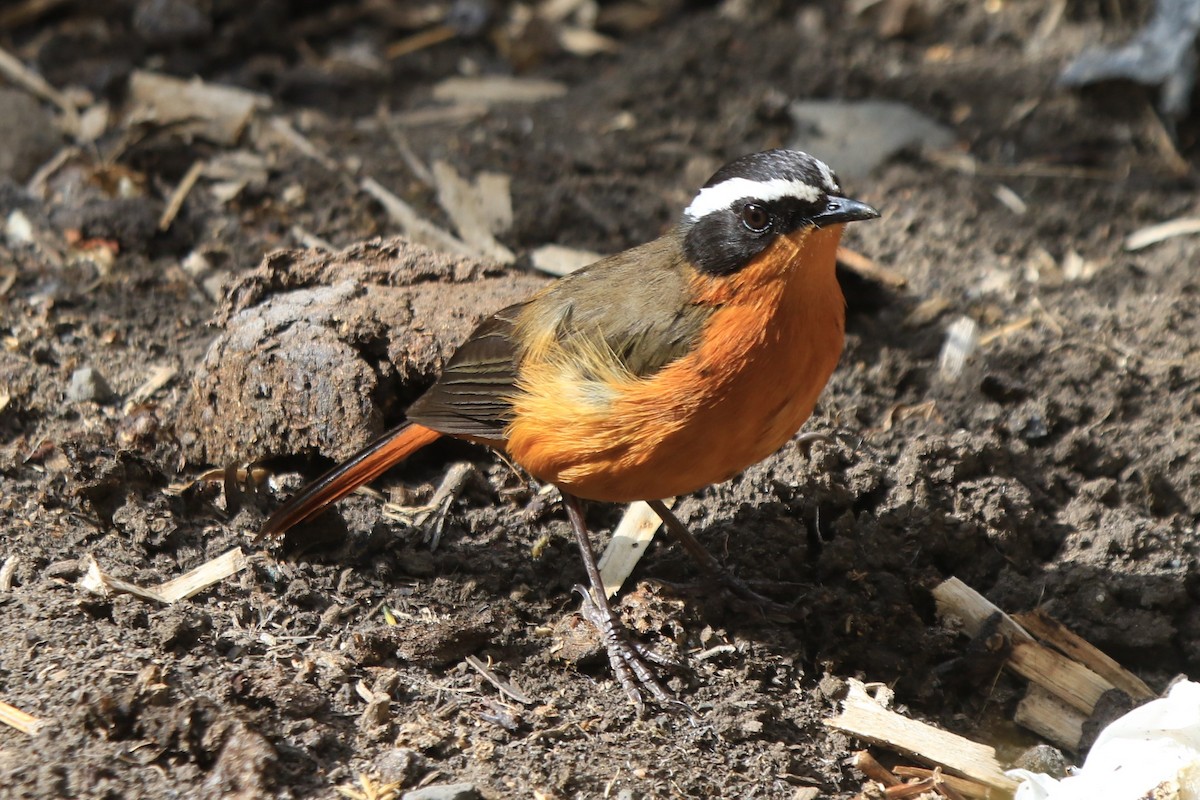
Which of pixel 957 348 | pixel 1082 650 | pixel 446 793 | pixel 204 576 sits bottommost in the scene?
pixel 1082 650

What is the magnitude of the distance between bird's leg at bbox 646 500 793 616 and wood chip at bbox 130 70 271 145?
141 inches

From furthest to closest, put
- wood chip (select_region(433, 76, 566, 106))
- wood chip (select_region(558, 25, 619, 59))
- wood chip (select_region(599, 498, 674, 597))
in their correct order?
wood chip (select_region(558, 25, 619, 59)) → wood chip (select_region(433, 76, 566, 106)) → wood chip (select_region(599, 498, 674, 597))

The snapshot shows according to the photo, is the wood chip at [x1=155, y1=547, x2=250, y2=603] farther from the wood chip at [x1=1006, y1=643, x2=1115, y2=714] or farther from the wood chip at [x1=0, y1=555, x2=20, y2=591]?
the wood chip at [x1=1006, y1=643, x2=1115, y2=714]

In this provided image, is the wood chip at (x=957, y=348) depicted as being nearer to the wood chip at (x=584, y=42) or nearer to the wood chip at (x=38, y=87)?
the wood chip at (x=584, y=42)

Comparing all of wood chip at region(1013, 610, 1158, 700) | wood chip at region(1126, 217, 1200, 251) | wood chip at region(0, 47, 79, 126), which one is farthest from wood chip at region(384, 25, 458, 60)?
wood chip at region(1013, 610, 1158, 700)

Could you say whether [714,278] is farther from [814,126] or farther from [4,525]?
[814,126]

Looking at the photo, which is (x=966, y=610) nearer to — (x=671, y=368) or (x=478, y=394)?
(x=671, y=368)

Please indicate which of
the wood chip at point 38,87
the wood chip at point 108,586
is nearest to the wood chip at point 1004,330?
the wood chip at point 108,586

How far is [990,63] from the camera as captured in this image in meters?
8.21

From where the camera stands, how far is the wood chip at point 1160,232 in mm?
6809

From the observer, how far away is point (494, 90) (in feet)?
26.4

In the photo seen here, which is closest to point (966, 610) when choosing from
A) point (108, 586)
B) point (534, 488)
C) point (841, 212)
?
point (841, 212)

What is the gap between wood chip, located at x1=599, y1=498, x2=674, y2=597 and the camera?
16.5 ft

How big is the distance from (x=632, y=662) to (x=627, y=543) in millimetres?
737
